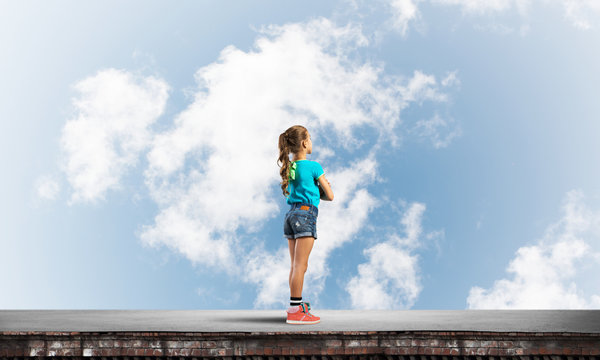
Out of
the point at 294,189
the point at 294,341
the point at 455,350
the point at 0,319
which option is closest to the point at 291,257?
the point at 294,189

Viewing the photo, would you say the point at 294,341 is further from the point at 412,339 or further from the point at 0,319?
the point at 0,319

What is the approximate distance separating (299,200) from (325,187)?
0.35m

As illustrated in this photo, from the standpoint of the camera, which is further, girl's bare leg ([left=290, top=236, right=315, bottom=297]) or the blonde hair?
the blonde hair

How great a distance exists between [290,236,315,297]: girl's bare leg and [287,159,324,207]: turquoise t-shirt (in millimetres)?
438

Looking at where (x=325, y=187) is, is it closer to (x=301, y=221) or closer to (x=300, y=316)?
(x=301, y=221)

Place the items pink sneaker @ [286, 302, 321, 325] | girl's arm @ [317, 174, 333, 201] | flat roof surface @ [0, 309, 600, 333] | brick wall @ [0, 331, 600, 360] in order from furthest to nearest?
girl's arm @ [317, 174, 333, 201] → pink sneaker @ [286, 302, 321, 325] → flat roof surface @ [0, 309, 600, 333] → brick wall @ [0, 331, 600, 360]

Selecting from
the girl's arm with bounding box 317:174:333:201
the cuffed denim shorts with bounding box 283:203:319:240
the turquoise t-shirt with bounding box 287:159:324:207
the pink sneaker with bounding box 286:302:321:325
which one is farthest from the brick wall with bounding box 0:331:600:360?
the girl's arm with bounding box 317:174:333:201

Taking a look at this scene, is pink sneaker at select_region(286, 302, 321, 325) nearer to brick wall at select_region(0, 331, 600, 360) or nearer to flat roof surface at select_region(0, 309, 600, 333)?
flat roof surface at select_region(0, 309, 600, 333)

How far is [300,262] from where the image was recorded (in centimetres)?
684

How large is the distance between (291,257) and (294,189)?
80cm

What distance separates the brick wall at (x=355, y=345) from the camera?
17.3ft

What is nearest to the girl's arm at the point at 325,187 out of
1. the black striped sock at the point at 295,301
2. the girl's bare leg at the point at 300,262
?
the girl's bare leg at the point at 300,262

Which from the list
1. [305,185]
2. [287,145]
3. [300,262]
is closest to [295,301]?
[300,262]

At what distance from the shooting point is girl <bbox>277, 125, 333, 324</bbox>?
678 cm
